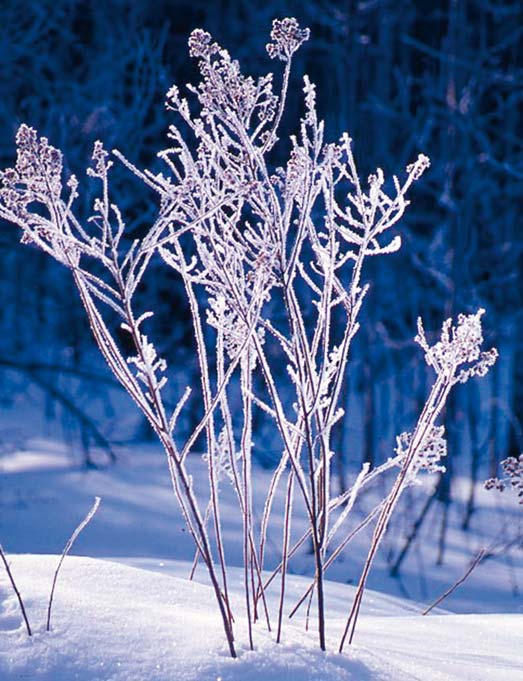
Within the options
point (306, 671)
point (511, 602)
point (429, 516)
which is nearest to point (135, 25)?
point (429, 516)

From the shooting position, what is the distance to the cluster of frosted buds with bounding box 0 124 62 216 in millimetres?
2199

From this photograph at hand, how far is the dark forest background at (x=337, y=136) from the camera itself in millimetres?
8664

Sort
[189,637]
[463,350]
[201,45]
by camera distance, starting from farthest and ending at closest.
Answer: [463,350]
[189,637]
[201,45]

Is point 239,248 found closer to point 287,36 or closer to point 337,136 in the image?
point 287,36

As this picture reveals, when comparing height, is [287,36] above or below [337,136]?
below

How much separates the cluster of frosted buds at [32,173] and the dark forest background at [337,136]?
226 inches

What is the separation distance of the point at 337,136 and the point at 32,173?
7598mm

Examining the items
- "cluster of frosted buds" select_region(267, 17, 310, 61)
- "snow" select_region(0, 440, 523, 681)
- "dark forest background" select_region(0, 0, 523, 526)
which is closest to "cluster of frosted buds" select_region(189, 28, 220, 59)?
"cluster of frosted buds" select_region(267, 17, 310, 61)

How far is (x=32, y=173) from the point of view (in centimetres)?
234

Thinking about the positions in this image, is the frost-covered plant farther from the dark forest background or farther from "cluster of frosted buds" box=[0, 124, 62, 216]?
the dark forest background

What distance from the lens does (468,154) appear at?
8953 mm

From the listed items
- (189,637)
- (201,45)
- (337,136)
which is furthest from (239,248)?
(337,136)

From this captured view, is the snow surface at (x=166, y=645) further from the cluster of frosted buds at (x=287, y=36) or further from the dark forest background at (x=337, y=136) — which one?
the dark forest background at (x=337, y=136)

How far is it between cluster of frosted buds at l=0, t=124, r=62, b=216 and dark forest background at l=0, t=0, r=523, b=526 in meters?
5.75
